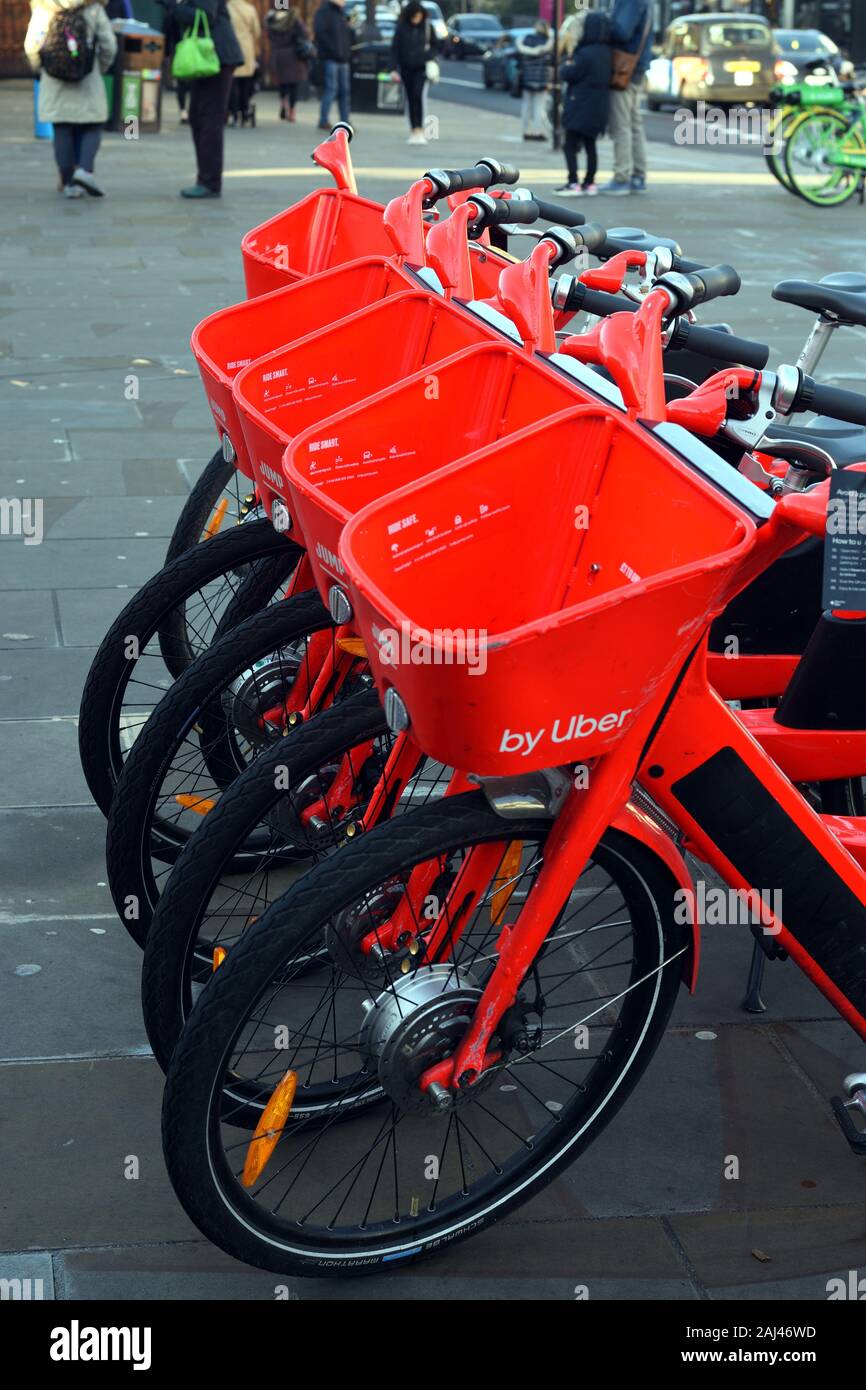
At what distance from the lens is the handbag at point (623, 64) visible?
1384 centimetres

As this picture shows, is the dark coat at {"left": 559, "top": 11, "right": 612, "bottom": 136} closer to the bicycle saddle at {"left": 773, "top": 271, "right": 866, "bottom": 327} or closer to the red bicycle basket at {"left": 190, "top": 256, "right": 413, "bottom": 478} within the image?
the red bicycle basket at {"left": 190, "top": 256, "right": 413, "bottom": 478}

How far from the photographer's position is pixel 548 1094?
9.86 ft

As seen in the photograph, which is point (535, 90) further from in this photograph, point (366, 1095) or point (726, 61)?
point (366, 1095)

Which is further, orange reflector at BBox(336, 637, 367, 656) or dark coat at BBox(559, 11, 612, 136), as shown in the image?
dark coat at BBox(559, 11, 612, 136)

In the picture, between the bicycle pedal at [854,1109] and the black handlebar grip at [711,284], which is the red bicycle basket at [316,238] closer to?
the black handlebar grip at [711,284]

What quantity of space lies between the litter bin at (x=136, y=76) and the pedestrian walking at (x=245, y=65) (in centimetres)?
96

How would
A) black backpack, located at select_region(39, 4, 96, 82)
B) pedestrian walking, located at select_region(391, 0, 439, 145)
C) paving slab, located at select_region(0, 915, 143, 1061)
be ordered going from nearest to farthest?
paving slab, located at select_region(0, 915, 143, 1061)
black backpack, located at select_region(39, 4, 96, 82)
pedestrian walking, located at select_region(391, 0, 439, 145)

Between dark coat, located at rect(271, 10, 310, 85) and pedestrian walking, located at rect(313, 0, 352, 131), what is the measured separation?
1241mm

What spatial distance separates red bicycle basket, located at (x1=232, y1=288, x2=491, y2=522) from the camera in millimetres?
2943

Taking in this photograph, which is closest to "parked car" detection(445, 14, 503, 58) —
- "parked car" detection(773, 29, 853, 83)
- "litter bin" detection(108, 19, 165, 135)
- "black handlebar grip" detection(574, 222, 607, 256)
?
"parked car" detection(773, 29, 853, 83)

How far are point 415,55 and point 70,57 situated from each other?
25.4 feet

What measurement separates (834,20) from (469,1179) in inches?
1603

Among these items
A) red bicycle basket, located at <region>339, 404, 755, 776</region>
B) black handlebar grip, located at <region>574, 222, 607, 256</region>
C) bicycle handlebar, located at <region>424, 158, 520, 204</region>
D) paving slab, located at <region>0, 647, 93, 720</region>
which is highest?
bicycle handlebar, located at <region>424, 158, 520, 204</region>

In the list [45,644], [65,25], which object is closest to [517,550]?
[45,644]
